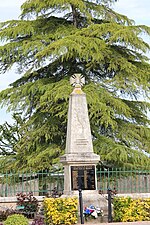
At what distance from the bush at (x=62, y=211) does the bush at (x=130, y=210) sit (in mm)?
1158

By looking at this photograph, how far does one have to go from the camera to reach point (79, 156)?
603 inches

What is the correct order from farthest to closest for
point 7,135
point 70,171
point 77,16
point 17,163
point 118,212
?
point 7,135 < point 77,16 < point 17,163 < point 70,171 < point 118,212

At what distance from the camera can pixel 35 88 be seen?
23.2 meters

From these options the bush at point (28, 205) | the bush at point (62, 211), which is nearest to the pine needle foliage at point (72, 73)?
the bush at point (28, 205)

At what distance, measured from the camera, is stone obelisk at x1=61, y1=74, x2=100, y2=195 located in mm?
15320

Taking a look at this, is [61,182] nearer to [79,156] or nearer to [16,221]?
[79,156]

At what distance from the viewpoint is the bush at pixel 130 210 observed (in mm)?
14016

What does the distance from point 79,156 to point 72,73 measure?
29.0 feet

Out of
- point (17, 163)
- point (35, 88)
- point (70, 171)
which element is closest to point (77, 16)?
point (35, 88)

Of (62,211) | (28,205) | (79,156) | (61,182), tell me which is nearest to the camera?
(62,211)

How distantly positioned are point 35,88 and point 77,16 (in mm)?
4248

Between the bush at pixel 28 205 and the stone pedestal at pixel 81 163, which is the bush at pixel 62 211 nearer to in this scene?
the stone pedestal at pixel 81 163

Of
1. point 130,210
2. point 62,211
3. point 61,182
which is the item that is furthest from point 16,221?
point 61,182

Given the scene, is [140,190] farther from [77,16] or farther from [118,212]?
[77,16]
